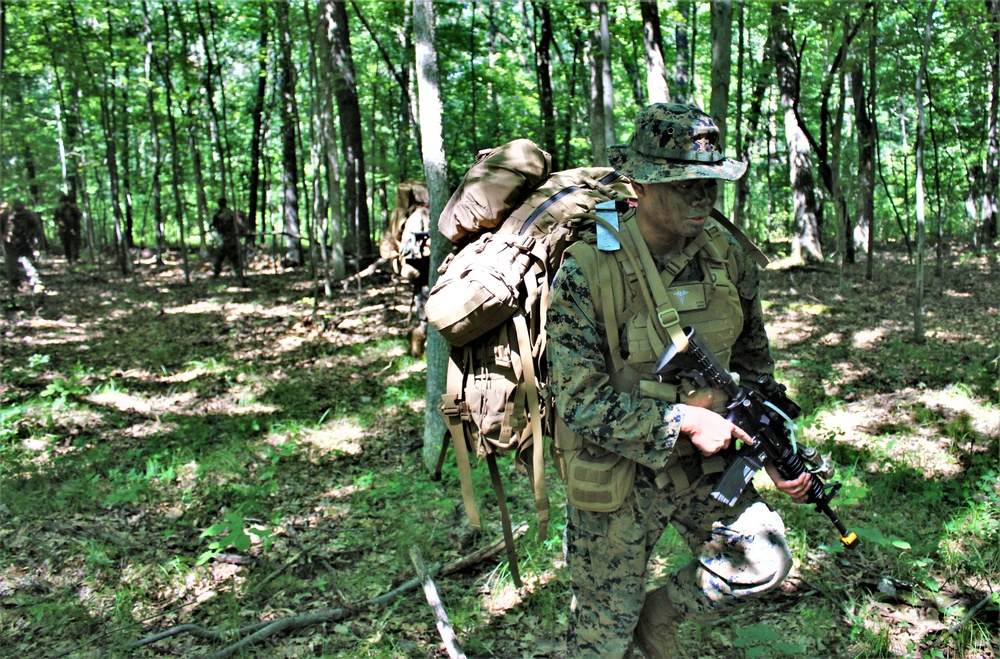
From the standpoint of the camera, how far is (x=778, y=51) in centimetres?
1275

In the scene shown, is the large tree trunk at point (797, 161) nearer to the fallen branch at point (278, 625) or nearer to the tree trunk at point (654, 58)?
the tree trunk at point (654, 58)

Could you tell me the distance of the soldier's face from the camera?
7.62 feet

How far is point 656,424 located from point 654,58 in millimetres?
6825

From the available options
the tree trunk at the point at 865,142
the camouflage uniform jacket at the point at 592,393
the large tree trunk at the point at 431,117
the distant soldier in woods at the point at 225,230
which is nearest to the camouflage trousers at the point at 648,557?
the camouflage uniform jacket at the point at 592,393

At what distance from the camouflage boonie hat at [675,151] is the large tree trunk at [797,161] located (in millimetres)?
11250

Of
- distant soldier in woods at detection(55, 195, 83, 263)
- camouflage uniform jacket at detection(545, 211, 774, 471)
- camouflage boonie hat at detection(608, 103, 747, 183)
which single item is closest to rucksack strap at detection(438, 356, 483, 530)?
camouflage uniform jacket at detection(545, 211, 774, 471)

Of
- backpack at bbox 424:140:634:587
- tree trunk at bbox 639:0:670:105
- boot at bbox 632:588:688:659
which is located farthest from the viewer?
tree trunk at bbox 639:0:670:105

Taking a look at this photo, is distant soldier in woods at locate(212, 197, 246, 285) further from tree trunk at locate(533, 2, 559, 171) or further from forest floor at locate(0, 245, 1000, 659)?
tree trunk at locate(533, 2, 559, 171)

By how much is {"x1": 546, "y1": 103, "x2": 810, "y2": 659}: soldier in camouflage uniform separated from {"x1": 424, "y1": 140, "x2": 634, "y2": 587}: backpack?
424 mm

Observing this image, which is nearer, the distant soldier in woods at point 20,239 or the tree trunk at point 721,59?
the tree trunk at point 721,59

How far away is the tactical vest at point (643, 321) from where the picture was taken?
7.82ft

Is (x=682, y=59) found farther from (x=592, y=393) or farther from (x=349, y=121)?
(x=592, y=393)

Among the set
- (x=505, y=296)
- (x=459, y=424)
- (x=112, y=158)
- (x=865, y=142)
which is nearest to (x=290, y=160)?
(x=112, y=158)

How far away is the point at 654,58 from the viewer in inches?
316
